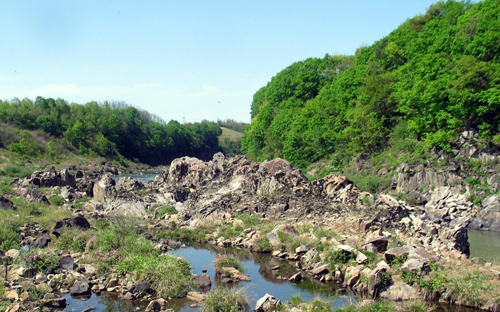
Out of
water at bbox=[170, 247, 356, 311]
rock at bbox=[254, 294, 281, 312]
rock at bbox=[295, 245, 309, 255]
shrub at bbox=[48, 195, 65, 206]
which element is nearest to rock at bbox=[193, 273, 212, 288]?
water at bbox=[170, 247, 356, 311]

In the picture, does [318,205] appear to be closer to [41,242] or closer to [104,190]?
[41,242]

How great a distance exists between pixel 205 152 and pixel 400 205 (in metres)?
122

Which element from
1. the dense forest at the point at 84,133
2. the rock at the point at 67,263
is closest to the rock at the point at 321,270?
the rock at the point at 67,263

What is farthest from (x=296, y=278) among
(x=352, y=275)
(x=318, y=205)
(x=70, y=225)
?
(x=70, y=225)

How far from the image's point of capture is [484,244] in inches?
920

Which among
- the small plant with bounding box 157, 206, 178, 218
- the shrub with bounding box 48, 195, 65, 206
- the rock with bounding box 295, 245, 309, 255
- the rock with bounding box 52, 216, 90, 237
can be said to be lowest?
the rock with bounding box 295, 245, 309, 255

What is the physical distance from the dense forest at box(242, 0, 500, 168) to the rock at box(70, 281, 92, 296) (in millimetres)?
30004

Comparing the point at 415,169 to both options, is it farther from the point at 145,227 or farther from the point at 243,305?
the point at 243,305

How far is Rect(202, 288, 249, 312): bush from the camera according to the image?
13.8 meters

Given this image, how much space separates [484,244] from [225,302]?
1730cm

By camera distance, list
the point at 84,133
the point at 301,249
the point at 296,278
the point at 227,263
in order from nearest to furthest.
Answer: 1. the point at 296,278
2. the point at 227,263
3. the point at 301,249
4. the point at 84,133

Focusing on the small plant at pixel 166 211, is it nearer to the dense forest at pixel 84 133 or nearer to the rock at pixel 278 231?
the rock at pixel 278 231

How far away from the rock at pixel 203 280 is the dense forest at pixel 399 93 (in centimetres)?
2583

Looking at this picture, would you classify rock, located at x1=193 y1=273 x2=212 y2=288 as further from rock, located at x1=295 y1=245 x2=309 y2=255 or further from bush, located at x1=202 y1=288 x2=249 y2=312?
rock, located at x1=295 y1=245 x2=309 y2=255
